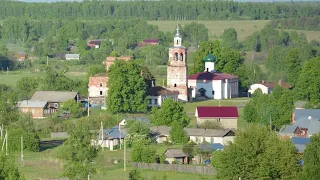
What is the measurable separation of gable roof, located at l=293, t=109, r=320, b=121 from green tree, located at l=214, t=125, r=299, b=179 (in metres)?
11.4

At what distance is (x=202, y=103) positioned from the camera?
54.9m

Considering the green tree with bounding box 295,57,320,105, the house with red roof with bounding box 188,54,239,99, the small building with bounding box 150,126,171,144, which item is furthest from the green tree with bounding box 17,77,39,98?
the small building with bounding box 150,126,171,144

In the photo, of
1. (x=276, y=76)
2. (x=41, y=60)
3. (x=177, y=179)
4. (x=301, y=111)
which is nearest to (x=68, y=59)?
(x=41, y=60)

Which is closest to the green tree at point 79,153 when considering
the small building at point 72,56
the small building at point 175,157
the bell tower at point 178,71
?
the small building at point 175,157

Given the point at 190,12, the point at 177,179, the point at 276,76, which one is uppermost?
the point at 190,12

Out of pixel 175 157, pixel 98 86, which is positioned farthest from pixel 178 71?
pixel 175 157

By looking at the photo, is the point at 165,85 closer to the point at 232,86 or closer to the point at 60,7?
the point at 232,86

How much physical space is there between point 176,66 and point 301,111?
10.7 m

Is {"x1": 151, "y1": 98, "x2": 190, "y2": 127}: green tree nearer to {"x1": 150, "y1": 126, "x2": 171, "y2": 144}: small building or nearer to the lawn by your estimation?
{"x1": 150, "y1": 126, "x2": 171, "y2": 144}: small building

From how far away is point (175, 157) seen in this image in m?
38.0

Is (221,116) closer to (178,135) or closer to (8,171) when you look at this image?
(178,135)

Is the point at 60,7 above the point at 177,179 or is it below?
above

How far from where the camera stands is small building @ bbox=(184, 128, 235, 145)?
42219 millimetres

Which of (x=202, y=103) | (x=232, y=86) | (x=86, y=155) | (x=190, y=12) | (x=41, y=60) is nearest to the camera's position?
(x=86, y=155)
